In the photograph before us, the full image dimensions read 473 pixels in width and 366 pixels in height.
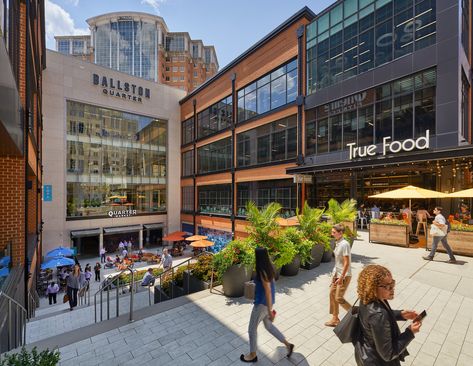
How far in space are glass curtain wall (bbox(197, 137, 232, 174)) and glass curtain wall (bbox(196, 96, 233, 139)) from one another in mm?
1705

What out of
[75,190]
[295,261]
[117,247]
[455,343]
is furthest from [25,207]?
[117,247]

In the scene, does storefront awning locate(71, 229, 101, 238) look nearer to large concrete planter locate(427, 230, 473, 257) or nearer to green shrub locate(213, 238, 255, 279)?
green shrub locate(213, 238, 255, 279)

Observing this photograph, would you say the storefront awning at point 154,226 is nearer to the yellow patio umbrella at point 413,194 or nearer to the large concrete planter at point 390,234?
the large concrete planter at point 390,234

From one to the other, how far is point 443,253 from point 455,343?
767cm

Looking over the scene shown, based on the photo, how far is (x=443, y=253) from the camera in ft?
34.3

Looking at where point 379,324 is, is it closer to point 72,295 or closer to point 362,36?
point 72,295

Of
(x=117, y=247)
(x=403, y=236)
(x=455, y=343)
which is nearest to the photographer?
(x=455, y=343)

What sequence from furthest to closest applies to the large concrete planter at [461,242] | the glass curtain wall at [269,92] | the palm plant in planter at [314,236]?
the glass curtain wall at [269,92] → the large concrete planter at [461,242] → the palm plant in planter at [314,236]

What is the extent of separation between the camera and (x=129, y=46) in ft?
Result: 296

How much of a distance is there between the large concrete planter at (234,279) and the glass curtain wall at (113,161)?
27.9 metres

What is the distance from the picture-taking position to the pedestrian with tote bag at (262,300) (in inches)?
155

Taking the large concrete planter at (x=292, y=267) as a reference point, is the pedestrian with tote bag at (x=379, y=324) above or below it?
above

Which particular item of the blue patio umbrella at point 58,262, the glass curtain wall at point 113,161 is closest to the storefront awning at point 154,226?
the glass curtain wall at point 113,161

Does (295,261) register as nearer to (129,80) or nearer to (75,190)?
(75,190)
